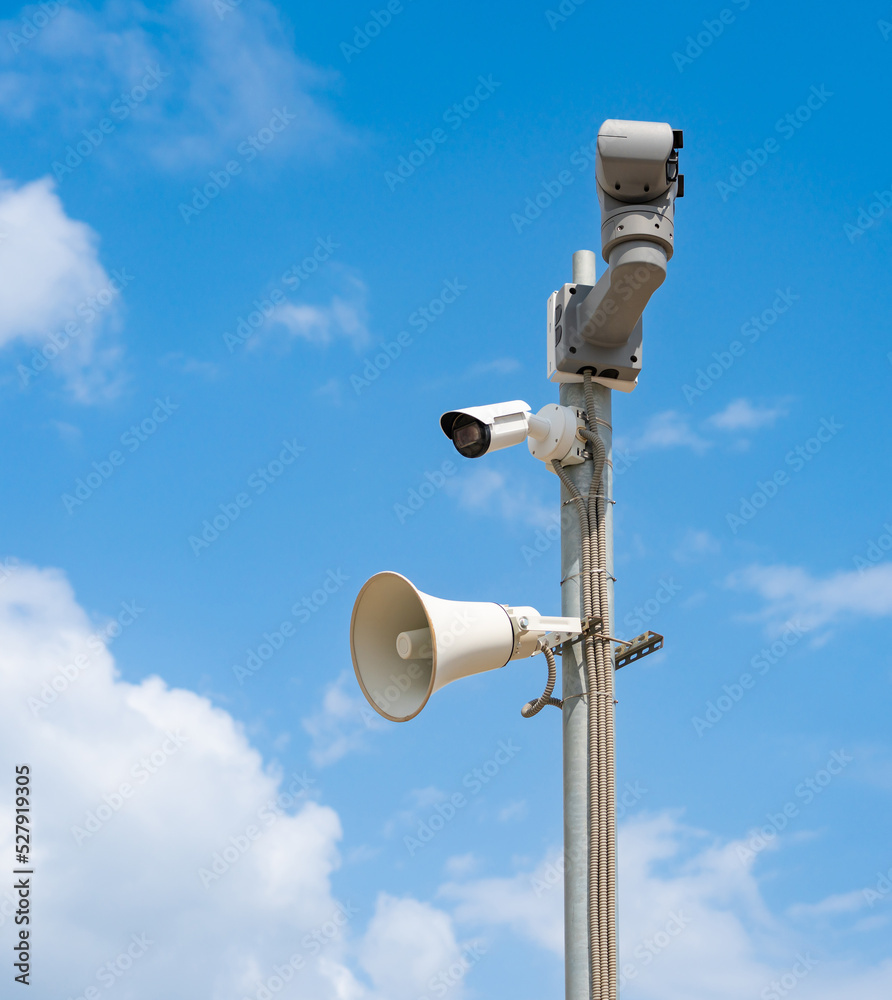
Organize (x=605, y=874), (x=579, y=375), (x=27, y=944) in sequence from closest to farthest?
(x=605, y=874) → (x=579, y=375) → (x=27, y=944)

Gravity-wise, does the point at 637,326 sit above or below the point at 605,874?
above

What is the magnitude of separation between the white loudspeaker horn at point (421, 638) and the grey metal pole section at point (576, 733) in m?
0.21

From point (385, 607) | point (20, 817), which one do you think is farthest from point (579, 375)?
point (20, 817)

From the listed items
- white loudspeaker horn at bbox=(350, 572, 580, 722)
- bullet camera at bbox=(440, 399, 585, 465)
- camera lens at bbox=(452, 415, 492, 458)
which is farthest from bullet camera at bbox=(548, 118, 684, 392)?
white loudspeaker horn at bbox=(350, 572, 580, 722)

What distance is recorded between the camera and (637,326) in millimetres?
7137

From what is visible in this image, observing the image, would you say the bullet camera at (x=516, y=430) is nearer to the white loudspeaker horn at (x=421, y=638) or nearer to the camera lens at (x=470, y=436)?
the camera lens at (x=470, y=436)

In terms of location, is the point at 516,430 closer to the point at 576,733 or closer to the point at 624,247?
the point at 624,247

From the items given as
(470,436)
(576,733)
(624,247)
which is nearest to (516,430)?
(470,436)

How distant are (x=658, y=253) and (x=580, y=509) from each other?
132 centimetres

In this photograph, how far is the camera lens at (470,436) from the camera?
21.5ft

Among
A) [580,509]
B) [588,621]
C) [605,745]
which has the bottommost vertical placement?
[605,745]

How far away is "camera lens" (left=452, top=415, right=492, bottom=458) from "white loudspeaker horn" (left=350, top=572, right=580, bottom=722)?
74 centimetres

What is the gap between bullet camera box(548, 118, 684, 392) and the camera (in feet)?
21.7

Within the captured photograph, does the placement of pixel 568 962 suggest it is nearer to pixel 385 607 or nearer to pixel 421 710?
pixel 421 710
